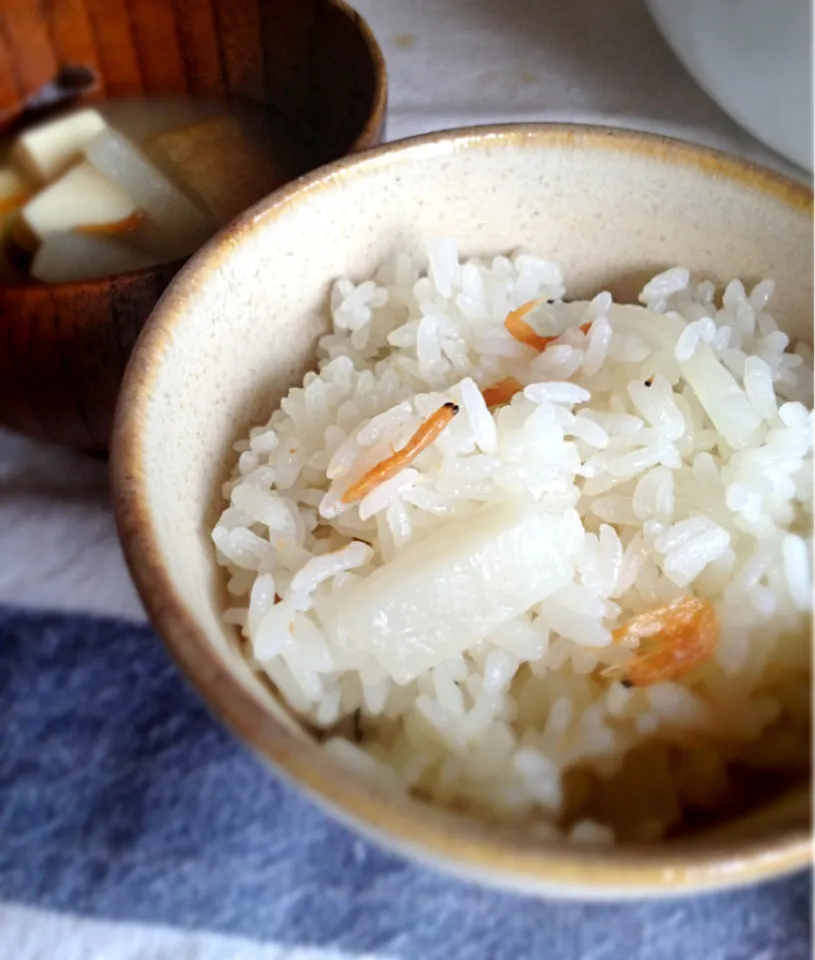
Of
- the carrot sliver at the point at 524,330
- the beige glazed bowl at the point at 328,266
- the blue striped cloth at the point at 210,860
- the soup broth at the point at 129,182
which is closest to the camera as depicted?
the beige glazed bowl at the point at 328,266

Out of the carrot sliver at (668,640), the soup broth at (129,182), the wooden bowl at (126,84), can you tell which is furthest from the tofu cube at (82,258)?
the carrot sliver at (668,640)

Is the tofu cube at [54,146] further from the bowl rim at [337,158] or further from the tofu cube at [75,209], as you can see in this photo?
the bowl rim at [337,158]

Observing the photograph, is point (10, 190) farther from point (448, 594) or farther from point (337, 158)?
point (448, 594)

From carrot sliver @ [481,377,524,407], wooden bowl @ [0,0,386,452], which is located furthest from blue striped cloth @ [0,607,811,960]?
carrot sliver @ [481,377,524,407]

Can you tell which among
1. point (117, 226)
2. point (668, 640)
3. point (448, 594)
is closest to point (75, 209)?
point (117, 226)

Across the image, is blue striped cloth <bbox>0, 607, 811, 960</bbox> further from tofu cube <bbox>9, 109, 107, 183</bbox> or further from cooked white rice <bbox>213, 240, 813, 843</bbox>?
tofu cube <bbox>9, 109, 107, 183</bbox>

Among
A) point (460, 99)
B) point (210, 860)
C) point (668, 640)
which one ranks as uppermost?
point (460, 99)
